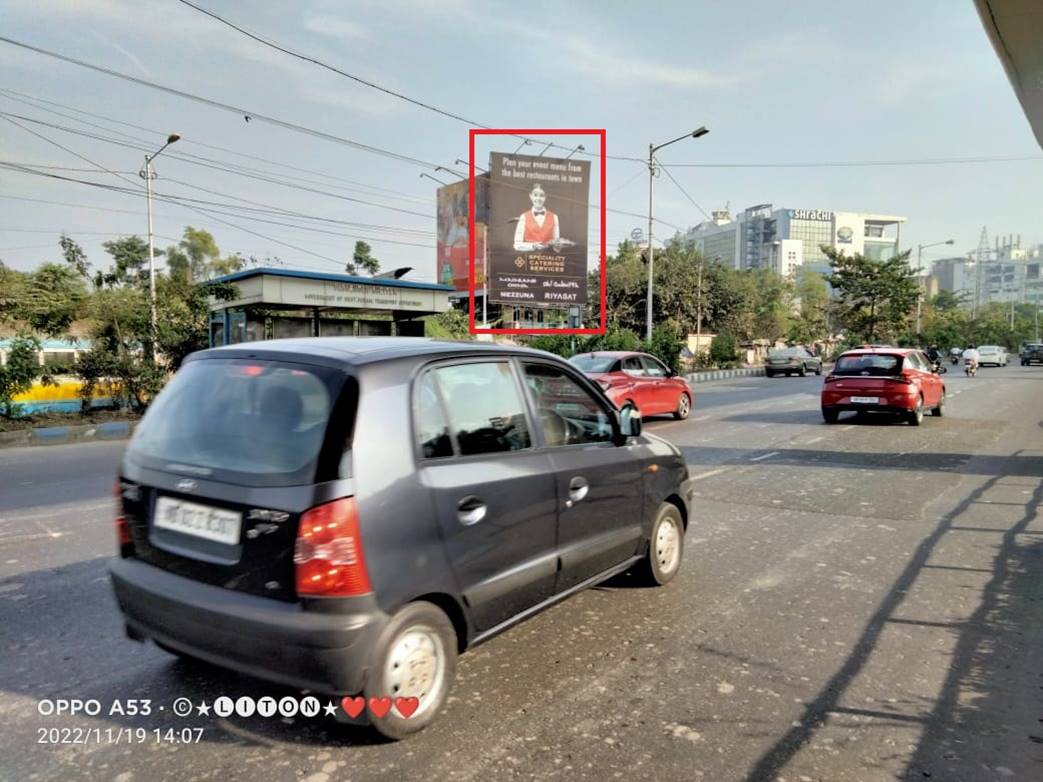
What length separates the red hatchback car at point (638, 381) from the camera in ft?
43.2

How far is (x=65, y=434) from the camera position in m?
13.6

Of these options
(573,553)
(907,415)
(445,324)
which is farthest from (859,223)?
(573,553)

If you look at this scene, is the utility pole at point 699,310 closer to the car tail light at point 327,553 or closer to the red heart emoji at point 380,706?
the red heart emoji at point 380,706

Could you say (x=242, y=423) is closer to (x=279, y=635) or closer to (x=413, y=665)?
(x=279, y=635)

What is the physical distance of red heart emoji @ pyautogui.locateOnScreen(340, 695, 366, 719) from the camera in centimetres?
254

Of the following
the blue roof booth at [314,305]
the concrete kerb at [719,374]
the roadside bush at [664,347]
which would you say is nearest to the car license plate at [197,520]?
the blue roof booth at [314,305]

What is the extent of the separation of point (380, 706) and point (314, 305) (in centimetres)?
1716

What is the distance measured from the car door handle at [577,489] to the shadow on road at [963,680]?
4.49ft

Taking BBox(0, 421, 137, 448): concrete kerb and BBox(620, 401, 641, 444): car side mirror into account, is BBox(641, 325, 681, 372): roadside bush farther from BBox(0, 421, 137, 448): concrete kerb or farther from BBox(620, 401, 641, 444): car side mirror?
BBox(620, 401, 641, 444): car side mirror

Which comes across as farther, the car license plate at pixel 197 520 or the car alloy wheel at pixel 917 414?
the car alloy wheel at pixel 917 414

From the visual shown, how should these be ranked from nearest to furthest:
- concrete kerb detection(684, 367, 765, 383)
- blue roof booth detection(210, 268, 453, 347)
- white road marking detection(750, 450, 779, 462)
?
white road marking detection(750, 450, 779, 462), blue roof booth detection(210, 268, 453, 347), concrete kerb detection(684, 367, 765, 383)

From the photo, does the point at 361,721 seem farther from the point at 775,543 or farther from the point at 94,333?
the point at 94,333

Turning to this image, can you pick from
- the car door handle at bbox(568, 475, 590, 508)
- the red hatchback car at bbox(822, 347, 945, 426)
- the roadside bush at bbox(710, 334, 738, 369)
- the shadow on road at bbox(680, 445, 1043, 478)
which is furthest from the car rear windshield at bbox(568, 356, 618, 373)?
the roadside bush at bbox(710, 334, 738, 369)

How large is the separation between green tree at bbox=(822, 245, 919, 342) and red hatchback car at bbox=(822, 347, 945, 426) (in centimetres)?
3757
